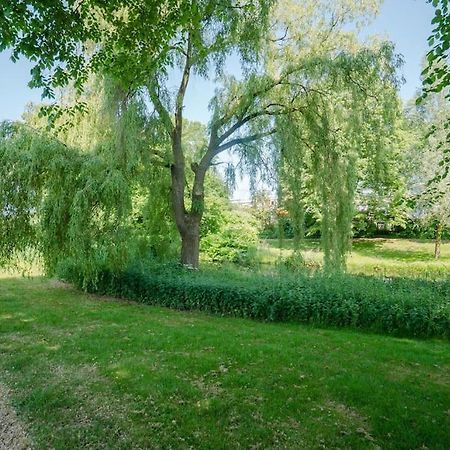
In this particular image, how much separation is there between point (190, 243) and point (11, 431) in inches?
281

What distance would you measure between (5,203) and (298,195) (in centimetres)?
620

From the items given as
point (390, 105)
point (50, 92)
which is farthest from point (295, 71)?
point (50, 92)

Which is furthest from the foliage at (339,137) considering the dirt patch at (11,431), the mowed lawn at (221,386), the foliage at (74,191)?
the dirt patch at (11,431)

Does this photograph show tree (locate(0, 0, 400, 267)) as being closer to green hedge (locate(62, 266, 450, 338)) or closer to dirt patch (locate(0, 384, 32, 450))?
green hedge (locate(62, 266, 450, 338))

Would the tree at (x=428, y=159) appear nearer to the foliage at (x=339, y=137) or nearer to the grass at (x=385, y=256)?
the grass at (x=385, y=256)

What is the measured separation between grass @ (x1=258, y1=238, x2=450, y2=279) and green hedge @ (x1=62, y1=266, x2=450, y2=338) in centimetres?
208

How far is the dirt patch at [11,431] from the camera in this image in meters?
3.23

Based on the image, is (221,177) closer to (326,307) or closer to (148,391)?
(326,307)

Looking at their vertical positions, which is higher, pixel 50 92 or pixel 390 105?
pixel 390 105

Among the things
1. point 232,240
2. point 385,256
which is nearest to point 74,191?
point 232,240

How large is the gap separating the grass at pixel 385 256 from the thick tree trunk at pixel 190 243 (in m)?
2.27

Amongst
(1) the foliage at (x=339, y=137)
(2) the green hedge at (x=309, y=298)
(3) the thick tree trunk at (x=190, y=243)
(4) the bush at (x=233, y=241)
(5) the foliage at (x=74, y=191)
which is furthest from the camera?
(4) the bush at (x=233, y=241)

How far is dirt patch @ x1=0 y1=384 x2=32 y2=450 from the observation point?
3227mm

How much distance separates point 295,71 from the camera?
8961mm
